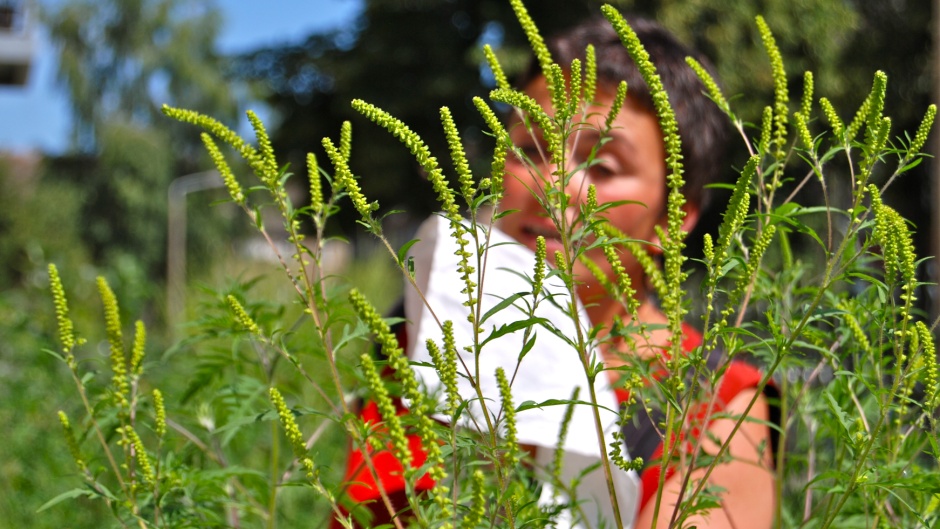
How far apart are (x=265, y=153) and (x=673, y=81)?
43.5 inches

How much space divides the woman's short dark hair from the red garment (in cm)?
34

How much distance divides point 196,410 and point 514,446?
3.07 ft

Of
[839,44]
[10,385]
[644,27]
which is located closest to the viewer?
[644,27]

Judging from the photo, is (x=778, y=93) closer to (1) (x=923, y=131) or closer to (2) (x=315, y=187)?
(1) (x=923, y=131)

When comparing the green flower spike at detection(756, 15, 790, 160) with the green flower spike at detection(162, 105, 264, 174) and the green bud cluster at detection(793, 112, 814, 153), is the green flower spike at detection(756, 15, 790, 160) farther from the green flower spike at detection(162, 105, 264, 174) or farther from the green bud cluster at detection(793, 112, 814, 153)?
the green flower spike at detection(162, 105, 264, 174)

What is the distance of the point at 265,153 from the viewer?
2.86 feet

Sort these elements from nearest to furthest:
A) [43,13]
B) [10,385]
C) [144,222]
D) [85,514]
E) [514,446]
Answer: [514,446], [85,514], [10,385], [43,13], [144,222]

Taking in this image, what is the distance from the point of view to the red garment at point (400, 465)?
131cm

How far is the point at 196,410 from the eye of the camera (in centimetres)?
159

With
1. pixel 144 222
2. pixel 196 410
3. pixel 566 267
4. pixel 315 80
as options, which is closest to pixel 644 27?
pixel 196 410

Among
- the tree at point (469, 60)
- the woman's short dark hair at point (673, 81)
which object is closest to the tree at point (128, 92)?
the tree at point (469, 60)

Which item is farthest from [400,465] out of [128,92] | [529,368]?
[128,92]

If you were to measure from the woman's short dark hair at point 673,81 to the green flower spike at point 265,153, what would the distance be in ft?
3.18

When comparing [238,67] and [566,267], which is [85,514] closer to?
[566,267]
